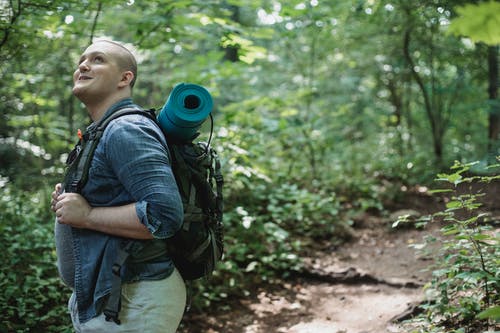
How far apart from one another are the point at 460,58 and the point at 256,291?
256 inches

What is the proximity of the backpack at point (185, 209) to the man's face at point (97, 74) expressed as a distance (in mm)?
199

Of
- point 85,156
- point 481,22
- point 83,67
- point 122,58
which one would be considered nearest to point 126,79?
point 122,58

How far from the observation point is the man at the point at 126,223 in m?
1.97

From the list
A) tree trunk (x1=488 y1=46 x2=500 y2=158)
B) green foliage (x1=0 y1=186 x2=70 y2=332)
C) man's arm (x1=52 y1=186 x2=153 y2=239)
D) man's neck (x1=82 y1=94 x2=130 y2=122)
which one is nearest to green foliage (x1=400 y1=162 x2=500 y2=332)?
man's arm (x1=52 y1=186 x2=153 y2=239)

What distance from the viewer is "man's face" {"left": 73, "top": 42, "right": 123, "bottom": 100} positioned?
A: 7.65 feet

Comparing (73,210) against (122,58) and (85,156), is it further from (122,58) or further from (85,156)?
(122,58)

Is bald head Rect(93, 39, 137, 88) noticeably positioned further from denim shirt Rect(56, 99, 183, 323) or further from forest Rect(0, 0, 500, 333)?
forest Rect(0, 0, 500, 333)

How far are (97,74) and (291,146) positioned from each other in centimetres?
664

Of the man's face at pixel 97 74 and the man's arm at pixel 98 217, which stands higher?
the man's face at pixel 97 74

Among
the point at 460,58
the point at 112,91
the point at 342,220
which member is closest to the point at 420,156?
the point at 460,58

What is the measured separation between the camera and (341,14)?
Answer: 8.59m

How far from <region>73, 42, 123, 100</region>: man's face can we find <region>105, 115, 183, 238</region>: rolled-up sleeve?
407mm

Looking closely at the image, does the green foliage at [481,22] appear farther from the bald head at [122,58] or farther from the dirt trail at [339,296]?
the dirt trail at [339,296]

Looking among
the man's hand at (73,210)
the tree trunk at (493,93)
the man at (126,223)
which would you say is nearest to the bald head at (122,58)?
the man at (126,223)
